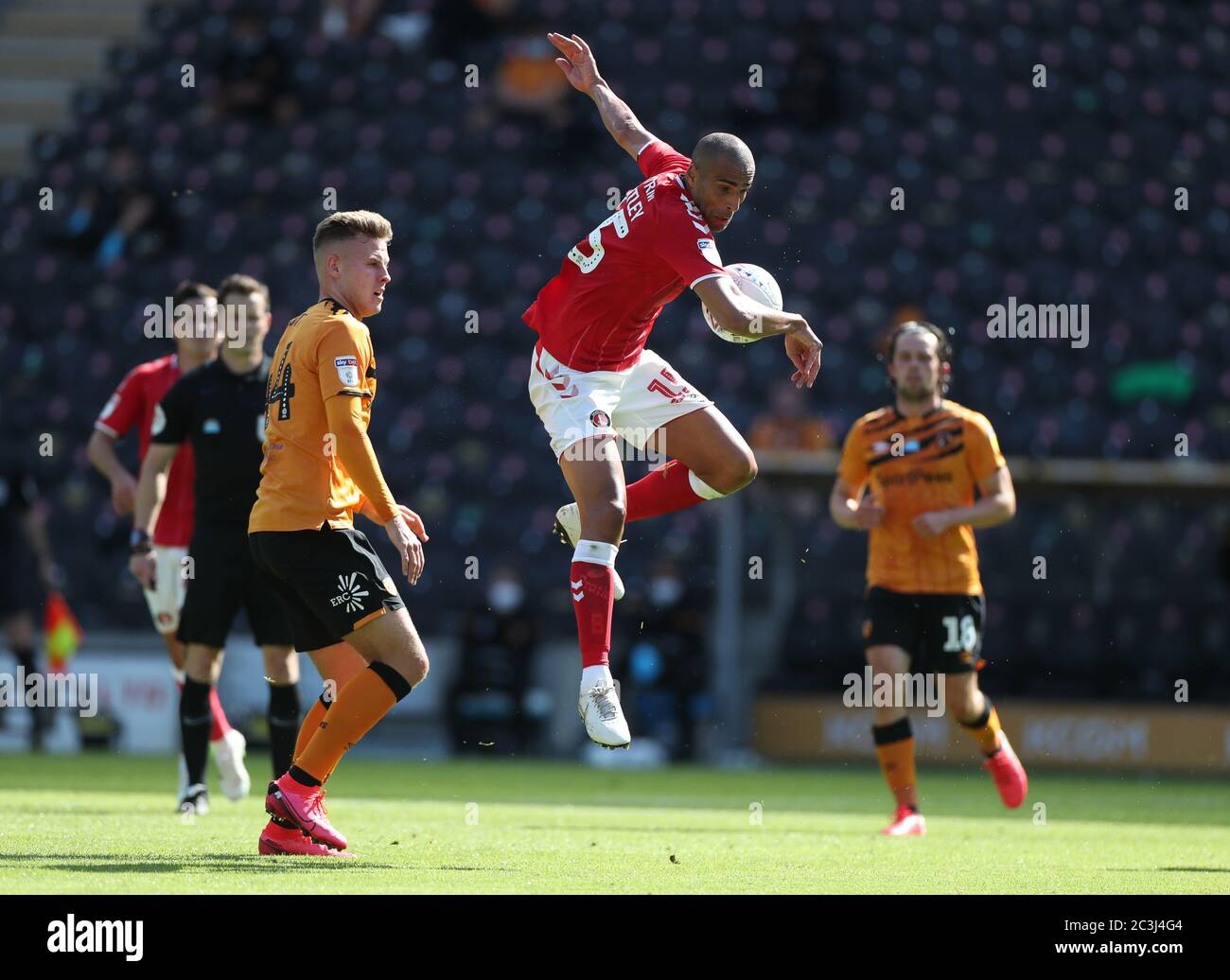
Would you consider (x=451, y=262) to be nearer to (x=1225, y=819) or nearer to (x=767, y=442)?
(x=767, y=442)

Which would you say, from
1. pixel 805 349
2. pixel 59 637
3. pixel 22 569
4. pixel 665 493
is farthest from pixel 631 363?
pixel 22 569

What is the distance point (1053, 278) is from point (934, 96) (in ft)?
8.80

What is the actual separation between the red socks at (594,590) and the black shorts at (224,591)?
1.93 m

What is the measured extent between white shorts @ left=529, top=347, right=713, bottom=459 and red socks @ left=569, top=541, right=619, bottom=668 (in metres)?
0.42

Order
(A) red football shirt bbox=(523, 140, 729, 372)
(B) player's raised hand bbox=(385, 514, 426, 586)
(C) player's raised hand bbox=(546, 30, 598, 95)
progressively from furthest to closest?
(C) player's raised hand bbox=(546, 30, 598, 95), (A) red football shirt bbox=(523, 140, 729, 372), (B) player's raised hand bbox=(385, 514, 426, 586)

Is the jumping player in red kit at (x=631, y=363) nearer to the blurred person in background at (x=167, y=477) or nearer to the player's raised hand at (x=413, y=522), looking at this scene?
the player's raised hand at (x=413, y=522)

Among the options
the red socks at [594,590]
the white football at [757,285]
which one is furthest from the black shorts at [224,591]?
the white football at [757,285]

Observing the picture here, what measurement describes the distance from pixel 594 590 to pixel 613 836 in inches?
49.4

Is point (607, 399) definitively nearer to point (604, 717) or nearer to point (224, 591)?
point (604, 717)

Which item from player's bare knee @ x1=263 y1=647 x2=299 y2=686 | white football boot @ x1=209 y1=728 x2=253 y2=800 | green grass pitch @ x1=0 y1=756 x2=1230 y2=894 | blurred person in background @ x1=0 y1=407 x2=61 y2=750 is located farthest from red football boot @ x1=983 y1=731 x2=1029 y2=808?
blurred person in background @ x1=0 y1=407 x2=61 y2=750

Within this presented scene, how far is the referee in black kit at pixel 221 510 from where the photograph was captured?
807 cm

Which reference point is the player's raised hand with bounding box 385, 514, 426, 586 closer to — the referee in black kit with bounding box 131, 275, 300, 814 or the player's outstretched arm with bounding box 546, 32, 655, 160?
the player's outstretched arm with bounding box 546, 32, 655, 160

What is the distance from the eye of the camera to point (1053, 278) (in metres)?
18.0

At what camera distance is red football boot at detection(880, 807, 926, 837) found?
7.82m
